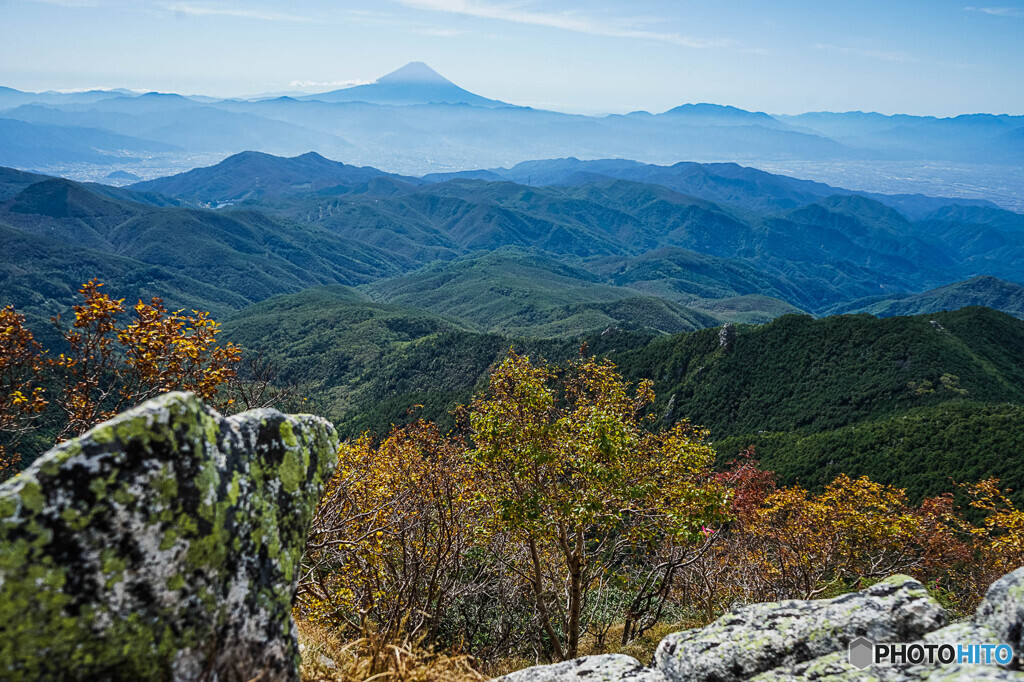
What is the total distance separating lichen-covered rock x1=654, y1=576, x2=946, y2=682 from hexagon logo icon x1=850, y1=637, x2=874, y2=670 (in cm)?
10

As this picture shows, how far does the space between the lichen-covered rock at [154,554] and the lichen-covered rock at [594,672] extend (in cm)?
385

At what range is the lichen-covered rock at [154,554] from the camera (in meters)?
3.98

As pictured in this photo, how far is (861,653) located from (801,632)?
2.43ft

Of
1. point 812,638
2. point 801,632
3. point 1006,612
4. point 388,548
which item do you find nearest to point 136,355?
point 388,548

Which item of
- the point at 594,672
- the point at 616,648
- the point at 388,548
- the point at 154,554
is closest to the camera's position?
the point at 154,554

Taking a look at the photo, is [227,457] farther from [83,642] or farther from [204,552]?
[83,642]

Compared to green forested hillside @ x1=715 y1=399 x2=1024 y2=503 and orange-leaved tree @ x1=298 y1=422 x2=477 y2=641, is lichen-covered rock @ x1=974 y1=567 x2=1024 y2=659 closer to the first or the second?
orange-leaved tree @ x1=298 y1=422 x2=477 y2=641

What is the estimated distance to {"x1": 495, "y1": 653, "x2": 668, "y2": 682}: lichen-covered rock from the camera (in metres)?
7.73

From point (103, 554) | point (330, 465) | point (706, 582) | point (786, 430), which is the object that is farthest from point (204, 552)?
point (786, 430)

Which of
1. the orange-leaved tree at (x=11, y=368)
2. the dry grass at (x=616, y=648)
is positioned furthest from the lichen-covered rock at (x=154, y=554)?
the orange-leaved tree at (x=11, y=368)

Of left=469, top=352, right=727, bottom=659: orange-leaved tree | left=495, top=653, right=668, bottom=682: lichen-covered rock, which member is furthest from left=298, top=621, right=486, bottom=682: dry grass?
left=469, top=352, right=727, bottom=659: orange-leaved tree

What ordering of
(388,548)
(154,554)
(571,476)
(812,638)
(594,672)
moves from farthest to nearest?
(388,548)
(571,476)
(594,672)
(812,638)
(154,554)

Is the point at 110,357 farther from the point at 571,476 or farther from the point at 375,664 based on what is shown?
the point at 571,476

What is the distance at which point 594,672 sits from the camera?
792cm
